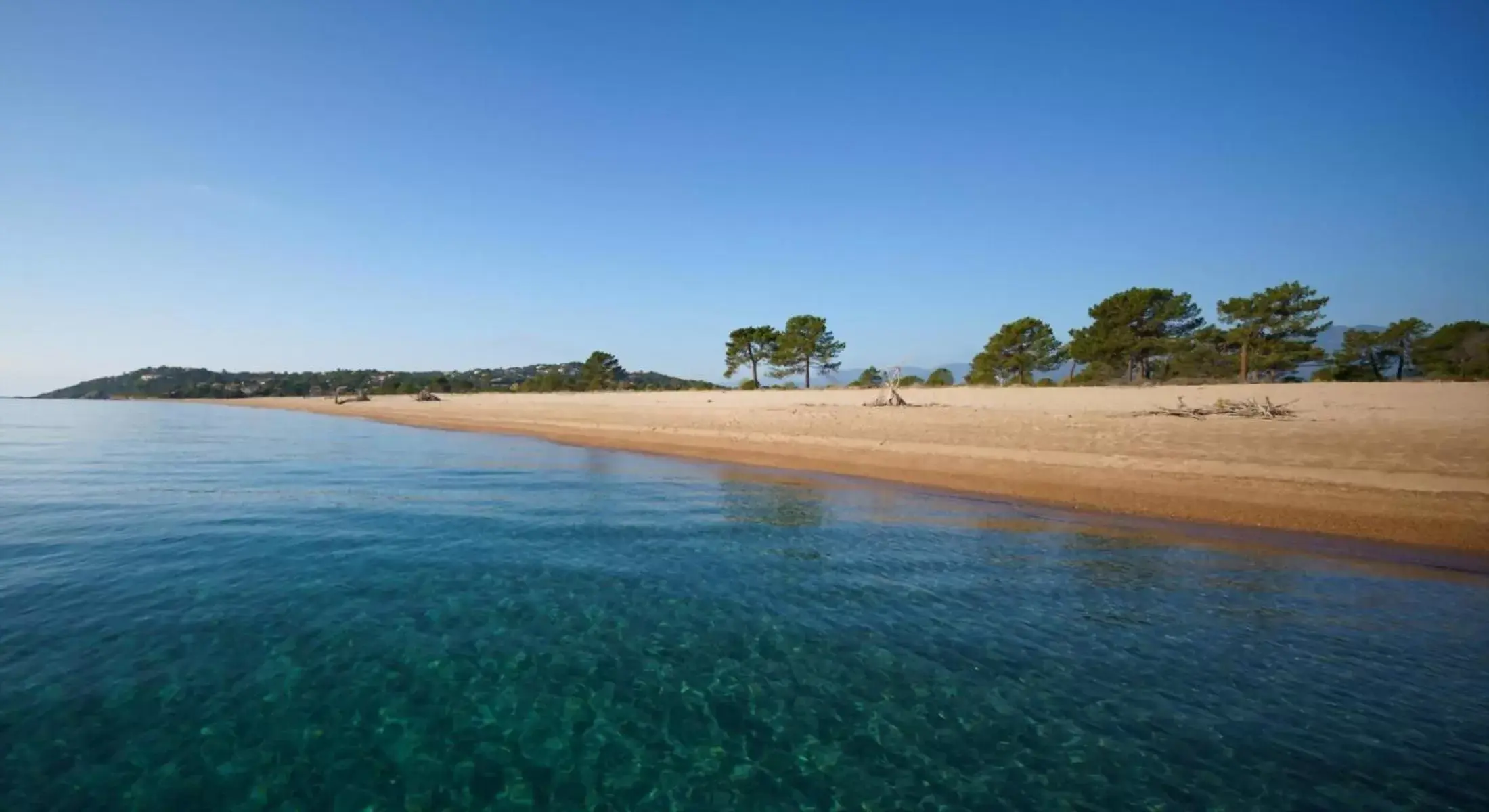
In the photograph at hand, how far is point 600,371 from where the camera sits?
Answer: 100 meters

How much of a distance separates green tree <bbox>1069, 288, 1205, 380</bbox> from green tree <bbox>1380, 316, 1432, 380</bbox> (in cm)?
1648

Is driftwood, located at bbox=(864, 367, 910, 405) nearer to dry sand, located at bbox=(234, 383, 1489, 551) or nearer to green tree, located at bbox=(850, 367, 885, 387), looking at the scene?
dry sand, located at bbox=(234, 383, 1489, 551)

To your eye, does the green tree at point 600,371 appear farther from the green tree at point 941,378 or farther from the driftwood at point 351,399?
the green tree at point 941,378

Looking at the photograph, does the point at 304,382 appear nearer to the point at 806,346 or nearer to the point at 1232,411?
the point at 806,346

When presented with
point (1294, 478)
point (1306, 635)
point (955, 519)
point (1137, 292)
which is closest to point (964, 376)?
point (1137, 292)

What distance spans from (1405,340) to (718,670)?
251 ft

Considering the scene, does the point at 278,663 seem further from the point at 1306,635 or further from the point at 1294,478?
the point at 1294,478

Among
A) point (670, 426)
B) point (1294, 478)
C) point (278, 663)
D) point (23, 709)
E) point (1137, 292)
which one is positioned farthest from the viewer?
Answer: point (1137, 292)

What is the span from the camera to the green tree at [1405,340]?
5059 centimetres

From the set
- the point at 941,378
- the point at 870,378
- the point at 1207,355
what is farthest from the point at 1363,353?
the point at 870,378

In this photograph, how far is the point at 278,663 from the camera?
7113 mm

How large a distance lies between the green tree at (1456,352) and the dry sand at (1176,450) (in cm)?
2057

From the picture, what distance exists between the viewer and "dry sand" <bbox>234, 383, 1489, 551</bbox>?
14.3 meters

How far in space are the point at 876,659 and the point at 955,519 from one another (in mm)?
8605
